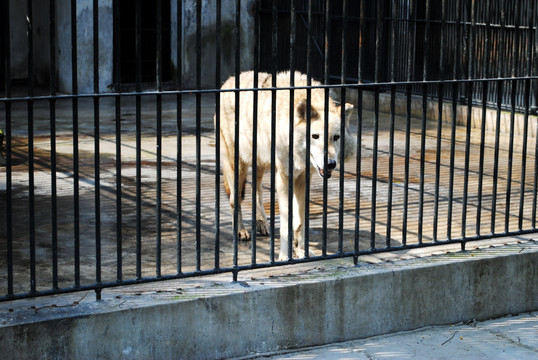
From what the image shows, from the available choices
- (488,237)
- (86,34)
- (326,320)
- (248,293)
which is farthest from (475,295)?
(86,34)

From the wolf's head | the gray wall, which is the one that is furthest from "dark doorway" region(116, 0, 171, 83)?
the wolf's head

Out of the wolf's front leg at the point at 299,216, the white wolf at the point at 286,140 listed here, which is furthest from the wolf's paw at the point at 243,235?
the wolf's front leg at the point at 299,216

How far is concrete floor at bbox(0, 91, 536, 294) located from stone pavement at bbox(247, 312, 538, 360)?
2.41 feet

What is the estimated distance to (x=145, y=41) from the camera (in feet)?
70.7

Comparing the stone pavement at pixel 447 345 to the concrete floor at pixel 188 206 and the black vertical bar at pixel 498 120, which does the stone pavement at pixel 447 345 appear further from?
the black vertical bar at pixel 498 120

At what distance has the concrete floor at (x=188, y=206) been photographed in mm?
6203

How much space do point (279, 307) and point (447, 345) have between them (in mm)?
1261

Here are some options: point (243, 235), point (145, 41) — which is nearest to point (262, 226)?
point (243, 235)

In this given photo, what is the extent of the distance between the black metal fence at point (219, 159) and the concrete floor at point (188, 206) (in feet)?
0.09

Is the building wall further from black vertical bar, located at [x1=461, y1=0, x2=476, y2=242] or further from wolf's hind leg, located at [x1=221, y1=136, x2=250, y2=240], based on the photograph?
black vertical bar, located at [x1=461, y1=0, x2=476, y2=242]

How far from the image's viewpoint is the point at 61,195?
29.4ft

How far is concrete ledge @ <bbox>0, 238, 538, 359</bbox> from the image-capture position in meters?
4.87

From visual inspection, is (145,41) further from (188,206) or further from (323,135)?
(323,135)

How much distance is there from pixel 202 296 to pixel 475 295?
89.5 inches
